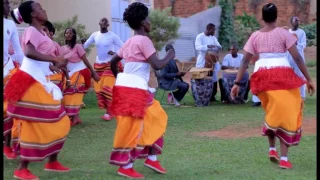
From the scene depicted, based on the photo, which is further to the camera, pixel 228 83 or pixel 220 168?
pixel 228 83

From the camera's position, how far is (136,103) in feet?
21.9

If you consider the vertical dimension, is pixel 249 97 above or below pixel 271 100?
below

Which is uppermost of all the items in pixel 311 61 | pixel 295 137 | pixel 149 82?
pixel 149 82

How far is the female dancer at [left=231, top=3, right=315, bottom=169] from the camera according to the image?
7.22 metres

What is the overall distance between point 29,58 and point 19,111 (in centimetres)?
53

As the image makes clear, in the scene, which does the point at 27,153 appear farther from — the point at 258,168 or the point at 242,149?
the point at 242,149

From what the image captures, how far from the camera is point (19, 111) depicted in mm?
6559

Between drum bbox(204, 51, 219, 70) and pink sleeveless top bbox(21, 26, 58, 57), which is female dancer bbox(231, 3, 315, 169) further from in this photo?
drum bbox(204, 51, 219, 70)

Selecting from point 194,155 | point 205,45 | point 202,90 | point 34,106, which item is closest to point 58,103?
point 34,106

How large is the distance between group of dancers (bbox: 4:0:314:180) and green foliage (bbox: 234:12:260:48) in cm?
2391

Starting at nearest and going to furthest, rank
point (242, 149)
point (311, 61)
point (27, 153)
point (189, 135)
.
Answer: point (27, 153), point (242, 149), point (189, 135), point (311, 61)

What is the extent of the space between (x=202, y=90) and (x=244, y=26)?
18625 millimetres

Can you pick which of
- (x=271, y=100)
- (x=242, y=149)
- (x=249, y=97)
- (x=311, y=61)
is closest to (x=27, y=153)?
(x=271, y=100)

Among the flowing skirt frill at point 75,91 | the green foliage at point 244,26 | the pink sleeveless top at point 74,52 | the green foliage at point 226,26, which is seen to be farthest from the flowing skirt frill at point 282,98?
the green foliage at point 244,26
